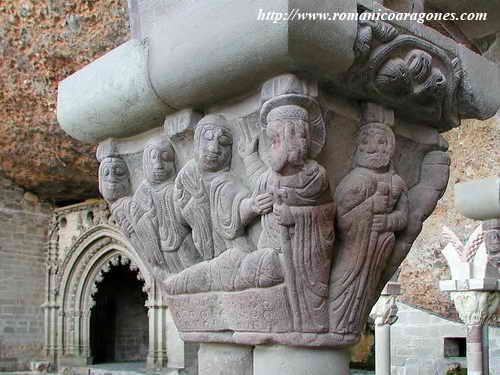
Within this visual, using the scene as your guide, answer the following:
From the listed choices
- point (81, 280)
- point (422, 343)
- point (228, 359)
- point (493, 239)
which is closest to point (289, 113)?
point (228, 359)

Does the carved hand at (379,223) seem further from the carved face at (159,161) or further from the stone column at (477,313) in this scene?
the stone column at (477,313)

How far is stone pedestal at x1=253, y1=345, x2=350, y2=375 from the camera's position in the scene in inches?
66.6

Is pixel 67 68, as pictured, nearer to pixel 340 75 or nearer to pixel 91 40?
pixel 91 40

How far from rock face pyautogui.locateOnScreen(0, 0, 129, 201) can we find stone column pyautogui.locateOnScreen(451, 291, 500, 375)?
4.68 m

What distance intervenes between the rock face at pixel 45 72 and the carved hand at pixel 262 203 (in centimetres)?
587

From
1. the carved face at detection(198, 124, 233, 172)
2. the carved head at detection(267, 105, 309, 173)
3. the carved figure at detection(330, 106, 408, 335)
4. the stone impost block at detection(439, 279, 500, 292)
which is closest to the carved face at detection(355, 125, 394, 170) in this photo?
the carved figure at detection(330, 106, 408, 335)

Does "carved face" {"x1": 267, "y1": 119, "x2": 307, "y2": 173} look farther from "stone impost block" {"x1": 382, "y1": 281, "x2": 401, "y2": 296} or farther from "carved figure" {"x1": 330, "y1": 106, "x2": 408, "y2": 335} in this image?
"stone impost block" {"x1": 382, "y1": 281, "x2": 401, "y2": 296}

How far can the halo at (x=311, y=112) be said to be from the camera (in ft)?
5.00

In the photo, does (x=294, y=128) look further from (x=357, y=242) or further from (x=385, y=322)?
(x=385, y=322)

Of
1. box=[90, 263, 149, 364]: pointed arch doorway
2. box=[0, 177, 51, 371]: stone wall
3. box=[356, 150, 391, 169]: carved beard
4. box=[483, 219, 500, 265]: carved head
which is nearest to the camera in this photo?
box=[356, 150, 391, 169]: carved beard

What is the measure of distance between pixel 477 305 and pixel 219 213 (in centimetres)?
430

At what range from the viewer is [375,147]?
1711 mm

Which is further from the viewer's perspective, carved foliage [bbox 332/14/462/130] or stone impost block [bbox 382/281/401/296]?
stone impost block [bbox 382/281/401/296]

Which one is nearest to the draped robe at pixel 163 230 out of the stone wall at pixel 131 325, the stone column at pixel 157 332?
the stone column at pixel 157 332
